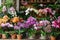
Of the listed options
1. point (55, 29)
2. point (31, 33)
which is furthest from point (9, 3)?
point (55, 29)

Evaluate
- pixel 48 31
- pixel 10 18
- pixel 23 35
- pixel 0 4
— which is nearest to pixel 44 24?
pixel 48 31

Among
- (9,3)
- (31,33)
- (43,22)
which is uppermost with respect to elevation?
(9,3)

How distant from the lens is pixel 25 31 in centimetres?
339

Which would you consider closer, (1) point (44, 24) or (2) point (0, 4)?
(1) point (44, 24)

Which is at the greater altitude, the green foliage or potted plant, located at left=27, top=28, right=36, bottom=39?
the green foliage

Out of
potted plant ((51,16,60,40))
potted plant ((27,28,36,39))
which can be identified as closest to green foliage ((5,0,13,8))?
potted plant ((27,28,36,39))

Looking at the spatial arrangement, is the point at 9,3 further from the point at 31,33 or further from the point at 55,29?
the point at 55,29

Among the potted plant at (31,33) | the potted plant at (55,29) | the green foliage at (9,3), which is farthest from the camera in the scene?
the green foliage at (9,3)

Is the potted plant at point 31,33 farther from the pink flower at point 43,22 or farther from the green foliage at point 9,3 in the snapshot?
the green foliage at point 9,3

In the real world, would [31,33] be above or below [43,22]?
below

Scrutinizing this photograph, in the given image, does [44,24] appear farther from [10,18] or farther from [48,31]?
[10,18]

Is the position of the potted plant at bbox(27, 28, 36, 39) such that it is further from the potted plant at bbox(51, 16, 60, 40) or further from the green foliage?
the green foliage

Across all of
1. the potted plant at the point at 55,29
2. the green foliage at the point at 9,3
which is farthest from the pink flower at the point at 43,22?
the green foliage at the point at 9,3

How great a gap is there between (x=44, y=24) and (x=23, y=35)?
1.13ft
